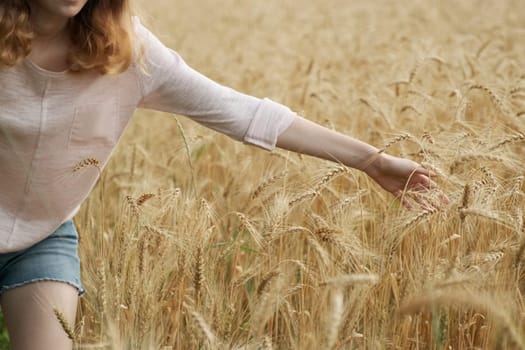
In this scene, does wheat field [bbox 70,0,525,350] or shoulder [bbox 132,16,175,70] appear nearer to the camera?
wheat field [bbox 70,0,525,350]

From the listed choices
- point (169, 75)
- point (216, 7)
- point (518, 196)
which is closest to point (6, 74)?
point (169, 75)

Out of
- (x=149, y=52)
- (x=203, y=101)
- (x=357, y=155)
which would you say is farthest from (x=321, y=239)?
(x=149, y=52)

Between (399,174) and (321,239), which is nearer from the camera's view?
(321,239)

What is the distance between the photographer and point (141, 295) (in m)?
1.77

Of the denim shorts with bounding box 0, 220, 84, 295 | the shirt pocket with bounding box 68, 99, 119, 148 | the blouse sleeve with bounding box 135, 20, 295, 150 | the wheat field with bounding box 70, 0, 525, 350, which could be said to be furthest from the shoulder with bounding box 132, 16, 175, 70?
the denim shorts with bounding box 0, 220, 84, 295

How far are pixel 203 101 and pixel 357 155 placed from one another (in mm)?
452

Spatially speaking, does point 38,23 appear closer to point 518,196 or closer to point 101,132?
point 101,132

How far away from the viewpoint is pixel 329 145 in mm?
2080

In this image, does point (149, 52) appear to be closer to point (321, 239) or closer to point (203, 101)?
point (203, 101)

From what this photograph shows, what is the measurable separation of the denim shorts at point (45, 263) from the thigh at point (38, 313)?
0.02 meters

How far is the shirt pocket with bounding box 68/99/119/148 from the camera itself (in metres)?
2.04

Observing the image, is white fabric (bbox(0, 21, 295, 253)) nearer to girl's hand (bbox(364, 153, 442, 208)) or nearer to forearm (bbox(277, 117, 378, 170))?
forearm (bbox(277, 117, 378, 170))

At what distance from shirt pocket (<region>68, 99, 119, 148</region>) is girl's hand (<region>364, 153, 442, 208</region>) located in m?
0.73

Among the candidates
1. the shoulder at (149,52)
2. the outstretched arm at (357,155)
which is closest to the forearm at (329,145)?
the outstretched arm at (357,155)
